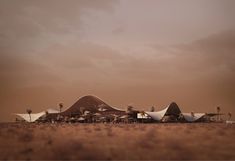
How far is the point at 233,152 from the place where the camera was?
67.5ft

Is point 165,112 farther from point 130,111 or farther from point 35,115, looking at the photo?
point 35,115

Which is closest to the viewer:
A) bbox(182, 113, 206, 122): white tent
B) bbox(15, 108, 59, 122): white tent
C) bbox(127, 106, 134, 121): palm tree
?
bbox(127, 106, 134, 121): palm tree

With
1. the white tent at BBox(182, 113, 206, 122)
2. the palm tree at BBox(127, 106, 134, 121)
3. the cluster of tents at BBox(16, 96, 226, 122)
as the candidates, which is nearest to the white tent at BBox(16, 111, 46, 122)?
the cluster of tents at BBox(16, 96, 226, 122)

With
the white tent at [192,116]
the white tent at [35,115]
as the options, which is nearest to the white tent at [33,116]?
the white tent at [35,115]

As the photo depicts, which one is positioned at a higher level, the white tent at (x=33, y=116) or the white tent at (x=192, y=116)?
the white tent at (x=33, y=116)

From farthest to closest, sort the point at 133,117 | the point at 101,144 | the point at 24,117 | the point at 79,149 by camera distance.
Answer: the point at 24,117 < the point at 133,117 < the point at 101,144 < the point at 79,149

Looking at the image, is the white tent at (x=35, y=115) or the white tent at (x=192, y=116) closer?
the white tent at (x=192, y=116)

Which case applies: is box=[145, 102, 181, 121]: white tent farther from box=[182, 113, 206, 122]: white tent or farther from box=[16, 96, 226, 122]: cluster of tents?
box=[182, 113, 206, 122]: white tent

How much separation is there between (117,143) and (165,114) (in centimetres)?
8129

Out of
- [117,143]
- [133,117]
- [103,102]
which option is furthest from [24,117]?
[117,143]

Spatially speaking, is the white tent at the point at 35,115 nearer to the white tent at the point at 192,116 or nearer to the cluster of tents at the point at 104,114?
the cluster of tents at the point at 104,114

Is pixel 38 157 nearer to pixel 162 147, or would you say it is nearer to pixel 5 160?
pixel 5 160

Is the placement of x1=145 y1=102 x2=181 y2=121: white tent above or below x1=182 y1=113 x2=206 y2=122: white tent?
Answer: above

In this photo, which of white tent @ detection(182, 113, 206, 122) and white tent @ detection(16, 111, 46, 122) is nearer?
white tent @ detection(182, 113, 206, 122)
